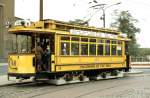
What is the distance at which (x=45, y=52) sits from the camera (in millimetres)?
24172

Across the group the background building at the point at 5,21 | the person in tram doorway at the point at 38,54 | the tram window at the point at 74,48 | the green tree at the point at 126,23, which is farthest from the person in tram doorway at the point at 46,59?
the background building at the point at 5,21

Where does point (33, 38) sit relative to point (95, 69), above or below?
above

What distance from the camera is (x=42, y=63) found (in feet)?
79.4

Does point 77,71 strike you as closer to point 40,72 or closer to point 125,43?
point 40,72

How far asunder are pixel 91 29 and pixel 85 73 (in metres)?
2.61

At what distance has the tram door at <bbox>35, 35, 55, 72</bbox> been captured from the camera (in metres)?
24.0

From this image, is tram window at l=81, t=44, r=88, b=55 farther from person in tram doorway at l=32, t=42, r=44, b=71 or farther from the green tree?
Answer: the green tree

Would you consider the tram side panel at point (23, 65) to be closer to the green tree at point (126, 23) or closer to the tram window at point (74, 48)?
the tram window at point (74, 48)

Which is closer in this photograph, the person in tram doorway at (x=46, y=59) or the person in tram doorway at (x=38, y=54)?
the person in tram doorway at (x=38, y=54)

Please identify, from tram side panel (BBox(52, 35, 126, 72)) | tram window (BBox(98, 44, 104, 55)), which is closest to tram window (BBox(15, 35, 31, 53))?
tram side panel (BBox(52, 35, 126, 72))

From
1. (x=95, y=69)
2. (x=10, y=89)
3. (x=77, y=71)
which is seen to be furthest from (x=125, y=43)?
(x=10, y=89)

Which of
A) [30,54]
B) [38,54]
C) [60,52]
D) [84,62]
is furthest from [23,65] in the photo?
[84,62]

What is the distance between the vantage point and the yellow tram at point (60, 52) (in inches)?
925

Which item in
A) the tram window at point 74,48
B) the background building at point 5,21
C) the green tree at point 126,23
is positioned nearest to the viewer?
the tram window at point 74,48
